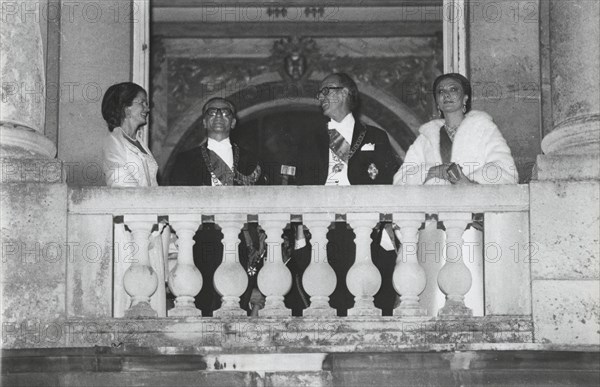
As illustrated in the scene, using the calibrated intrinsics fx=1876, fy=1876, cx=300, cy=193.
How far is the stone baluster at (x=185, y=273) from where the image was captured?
42.5 ft

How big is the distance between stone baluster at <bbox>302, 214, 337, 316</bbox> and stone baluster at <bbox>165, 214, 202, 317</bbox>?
0.76 meters

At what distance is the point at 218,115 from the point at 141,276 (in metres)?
1.80

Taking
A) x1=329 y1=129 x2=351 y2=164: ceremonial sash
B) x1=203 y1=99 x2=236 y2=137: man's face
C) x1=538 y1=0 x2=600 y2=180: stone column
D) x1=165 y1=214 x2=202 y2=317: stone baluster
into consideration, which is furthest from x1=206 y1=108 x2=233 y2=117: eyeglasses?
x1=538 y1=0 x2=600 y2=180: stone column

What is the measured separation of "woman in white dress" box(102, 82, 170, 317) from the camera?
13250 mm

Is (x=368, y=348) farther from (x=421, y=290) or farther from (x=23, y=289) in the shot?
(x=23, y=289)

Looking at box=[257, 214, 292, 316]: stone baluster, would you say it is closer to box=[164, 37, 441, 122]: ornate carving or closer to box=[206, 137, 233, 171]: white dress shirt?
box=[206, 137, 233, 171]: white dress shirt

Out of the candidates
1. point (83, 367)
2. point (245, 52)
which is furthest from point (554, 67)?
point (245, 52)

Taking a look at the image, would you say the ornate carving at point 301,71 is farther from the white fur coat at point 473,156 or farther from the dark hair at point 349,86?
the white fur coat at point 473,156

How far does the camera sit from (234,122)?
14.5m

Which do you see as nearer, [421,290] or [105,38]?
[421,290]

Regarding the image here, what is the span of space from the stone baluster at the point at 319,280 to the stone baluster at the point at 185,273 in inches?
30.0

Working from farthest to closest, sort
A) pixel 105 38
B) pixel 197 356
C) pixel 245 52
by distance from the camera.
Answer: pixel 245 52, pixel 105 38, pixel 197 356

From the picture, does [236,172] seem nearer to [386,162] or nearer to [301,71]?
[386,162]

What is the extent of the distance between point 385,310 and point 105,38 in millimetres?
4550
